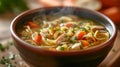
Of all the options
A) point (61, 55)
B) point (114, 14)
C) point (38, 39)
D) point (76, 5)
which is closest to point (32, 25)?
point (38, 39)

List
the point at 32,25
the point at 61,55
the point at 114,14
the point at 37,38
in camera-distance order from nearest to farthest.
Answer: the point at 61,55, the point at 37,38, the point at 32,25, the point at 114,14

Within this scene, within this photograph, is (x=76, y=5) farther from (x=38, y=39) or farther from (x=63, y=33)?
(x=38, y=39)

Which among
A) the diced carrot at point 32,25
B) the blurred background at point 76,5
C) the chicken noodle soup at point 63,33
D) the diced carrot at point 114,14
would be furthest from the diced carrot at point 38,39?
the diced carrot at point 114,14

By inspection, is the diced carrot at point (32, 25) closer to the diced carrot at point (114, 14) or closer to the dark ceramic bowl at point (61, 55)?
the dark ceramic bowl at point (61, 55)

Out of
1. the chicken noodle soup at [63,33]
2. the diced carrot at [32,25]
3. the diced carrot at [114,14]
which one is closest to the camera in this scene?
the chicken noodle soup at [63,33]

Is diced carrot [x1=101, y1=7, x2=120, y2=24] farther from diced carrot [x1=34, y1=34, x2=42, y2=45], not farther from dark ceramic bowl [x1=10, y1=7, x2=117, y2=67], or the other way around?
diced carrot [x1=34, y1=34, x2=42, y2=45]

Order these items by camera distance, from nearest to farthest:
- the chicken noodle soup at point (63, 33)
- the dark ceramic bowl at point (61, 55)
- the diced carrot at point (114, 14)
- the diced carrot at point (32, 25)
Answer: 1. the dark ceramic bowl at point (61, 55)
2. the chicken noodle soup at point (63, 33)
3. the diced carrot at point (32, 25)
4. the diced carrot at point (114, 14)

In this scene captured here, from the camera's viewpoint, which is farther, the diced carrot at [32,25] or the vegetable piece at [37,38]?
the diced carrot at [32,25]

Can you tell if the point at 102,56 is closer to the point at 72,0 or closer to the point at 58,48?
the point at 58,48
